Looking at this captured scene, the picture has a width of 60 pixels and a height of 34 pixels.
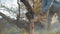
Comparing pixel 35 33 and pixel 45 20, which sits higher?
pixel 45 20

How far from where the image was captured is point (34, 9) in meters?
2.65

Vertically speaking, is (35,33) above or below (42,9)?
below

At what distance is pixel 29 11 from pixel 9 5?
0.96 feet

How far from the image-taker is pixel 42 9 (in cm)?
266

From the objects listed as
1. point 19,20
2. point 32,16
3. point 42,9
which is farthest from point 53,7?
point 19,20

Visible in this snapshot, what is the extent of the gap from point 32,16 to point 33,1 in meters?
0.21

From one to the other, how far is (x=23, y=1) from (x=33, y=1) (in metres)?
0.14

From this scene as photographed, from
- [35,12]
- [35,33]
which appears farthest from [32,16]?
[35,33]

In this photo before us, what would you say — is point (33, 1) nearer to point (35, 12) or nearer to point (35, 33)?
point (35, 12)

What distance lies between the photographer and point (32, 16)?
8.70 feet

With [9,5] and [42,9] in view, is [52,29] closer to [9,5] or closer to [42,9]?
[42,9]

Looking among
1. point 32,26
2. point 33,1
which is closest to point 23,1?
point 33,1

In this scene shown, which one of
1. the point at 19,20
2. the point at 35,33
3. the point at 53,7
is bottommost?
the point at 35,33

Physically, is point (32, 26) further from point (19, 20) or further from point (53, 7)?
point (53, 7)
